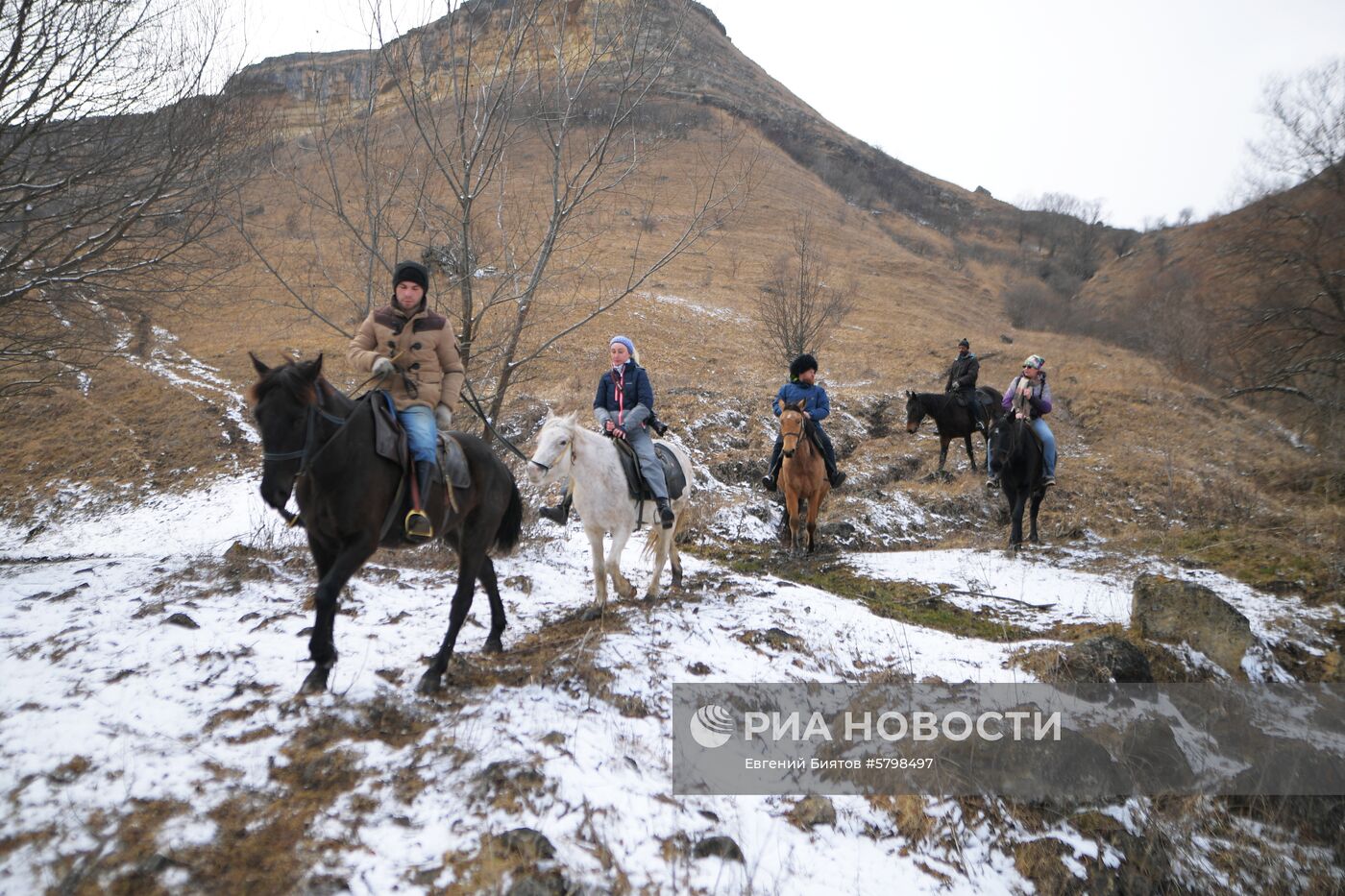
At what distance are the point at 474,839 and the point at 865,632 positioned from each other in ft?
13.9

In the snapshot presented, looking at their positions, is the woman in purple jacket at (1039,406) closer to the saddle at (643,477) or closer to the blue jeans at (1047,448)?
the blue jeans at (1047,448)

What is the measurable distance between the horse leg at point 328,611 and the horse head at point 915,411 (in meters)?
14.1

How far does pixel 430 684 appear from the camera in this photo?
169 inches

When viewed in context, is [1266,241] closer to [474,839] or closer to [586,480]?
[586,480]

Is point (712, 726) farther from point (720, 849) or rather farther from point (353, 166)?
point (353, 166)

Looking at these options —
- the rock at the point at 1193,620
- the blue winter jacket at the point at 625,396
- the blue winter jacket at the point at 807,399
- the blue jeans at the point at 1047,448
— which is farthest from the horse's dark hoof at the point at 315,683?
the blue jeans at the point at 1047,448

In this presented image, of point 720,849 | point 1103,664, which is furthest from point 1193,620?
point 720,849

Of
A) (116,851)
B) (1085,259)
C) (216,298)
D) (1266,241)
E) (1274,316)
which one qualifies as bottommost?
(116,851)

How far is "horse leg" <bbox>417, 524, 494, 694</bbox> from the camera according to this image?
170 inches

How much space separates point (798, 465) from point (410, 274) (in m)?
6.14

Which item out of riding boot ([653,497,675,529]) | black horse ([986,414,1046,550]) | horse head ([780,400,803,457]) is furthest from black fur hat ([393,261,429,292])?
black horse ([986,414,1046,550])

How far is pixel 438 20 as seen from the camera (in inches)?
270

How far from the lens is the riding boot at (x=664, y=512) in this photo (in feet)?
22.2

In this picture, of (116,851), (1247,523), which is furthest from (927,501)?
(116,851)
